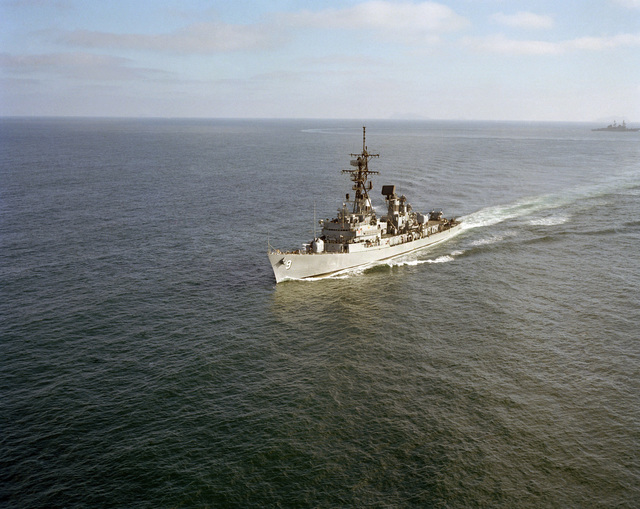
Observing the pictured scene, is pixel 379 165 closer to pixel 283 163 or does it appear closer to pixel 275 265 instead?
pixel 283 163

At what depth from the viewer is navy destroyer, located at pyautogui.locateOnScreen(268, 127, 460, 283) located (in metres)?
68.3

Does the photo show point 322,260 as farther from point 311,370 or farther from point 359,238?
point 311,370

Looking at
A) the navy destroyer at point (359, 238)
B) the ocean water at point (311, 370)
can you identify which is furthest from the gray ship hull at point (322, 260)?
the ocean water at point (311, 370)

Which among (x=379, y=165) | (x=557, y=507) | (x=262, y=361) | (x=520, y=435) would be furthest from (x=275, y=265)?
(x=379, y=165)

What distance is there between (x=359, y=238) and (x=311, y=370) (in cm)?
3398

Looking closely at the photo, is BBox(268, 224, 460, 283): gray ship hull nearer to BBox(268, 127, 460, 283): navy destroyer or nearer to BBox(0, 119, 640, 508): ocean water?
BBox(268, 127, 460, 283): navy destroyer

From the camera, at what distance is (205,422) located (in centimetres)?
3703

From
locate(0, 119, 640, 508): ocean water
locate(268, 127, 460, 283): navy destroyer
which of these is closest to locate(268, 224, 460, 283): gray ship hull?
locate(268, 127, 460, 283): navy destroyer

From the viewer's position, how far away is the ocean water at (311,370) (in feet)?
103

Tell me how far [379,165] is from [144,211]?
347 feet

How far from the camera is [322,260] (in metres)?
69.6

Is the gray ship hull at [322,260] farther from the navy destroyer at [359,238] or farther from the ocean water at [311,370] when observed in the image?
the ocean water at [311,370]

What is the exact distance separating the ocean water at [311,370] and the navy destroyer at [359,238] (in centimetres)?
248

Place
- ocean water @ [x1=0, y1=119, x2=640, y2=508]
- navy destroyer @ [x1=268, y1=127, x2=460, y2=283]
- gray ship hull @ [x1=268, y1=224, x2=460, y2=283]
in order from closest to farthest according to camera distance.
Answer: ocean water @ [x1=0, y1=119, x2=640, y2=508]
gray ship hull @ [x1=268, y1=224, x2=460, y2=283]
navy destroyer @ [x1=268, y1=127, x2=460, y2=283]
